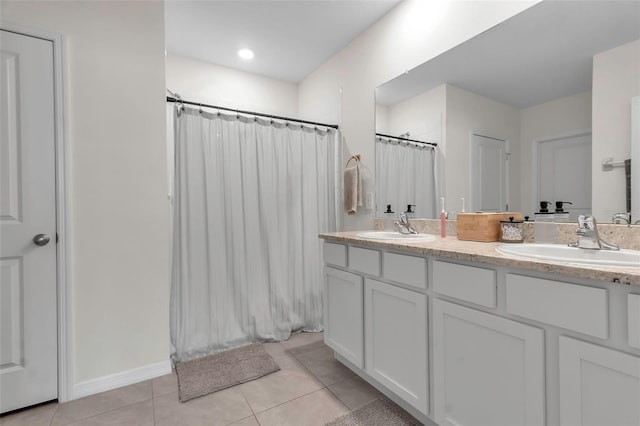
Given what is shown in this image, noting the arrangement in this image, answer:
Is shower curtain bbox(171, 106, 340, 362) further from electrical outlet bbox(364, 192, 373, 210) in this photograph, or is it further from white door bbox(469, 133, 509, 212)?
white door bbox(469, 133, 509, 212)

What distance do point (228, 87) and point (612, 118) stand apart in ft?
9.62

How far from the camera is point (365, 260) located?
1.66 metres

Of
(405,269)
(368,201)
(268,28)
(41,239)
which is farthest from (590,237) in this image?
(41,239)

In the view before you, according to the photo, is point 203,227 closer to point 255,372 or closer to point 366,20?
point 255,372

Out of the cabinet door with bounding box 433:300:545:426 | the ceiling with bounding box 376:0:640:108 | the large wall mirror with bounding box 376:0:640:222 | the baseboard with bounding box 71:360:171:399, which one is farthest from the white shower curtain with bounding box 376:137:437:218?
the baseboard with bounding box 71:360:171:399

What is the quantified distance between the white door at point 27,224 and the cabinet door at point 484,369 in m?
2.01

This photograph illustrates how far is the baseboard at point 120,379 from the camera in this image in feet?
5.50

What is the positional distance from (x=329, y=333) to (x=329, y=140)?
1.69 metres

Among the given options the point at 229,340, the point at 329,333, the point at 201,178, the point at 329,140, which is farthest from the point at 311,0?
the point at 229,340

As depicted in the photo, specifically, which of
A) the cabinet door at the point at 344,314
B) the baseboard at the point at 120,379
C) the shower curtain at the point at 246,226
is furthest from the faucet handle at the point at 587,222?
the baseboard at the point at 120,379

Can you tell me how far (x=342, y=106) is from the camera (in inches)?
107

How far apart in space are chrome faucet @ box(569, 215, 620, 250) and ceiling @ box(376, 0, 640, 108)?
1.97ft

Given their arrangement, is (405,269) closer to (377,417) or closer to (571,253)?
(571,253)

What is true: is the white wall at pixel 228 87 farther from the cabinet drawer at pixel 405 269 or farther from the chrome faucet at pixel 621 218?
the chrome faucet at pixel 621 218
